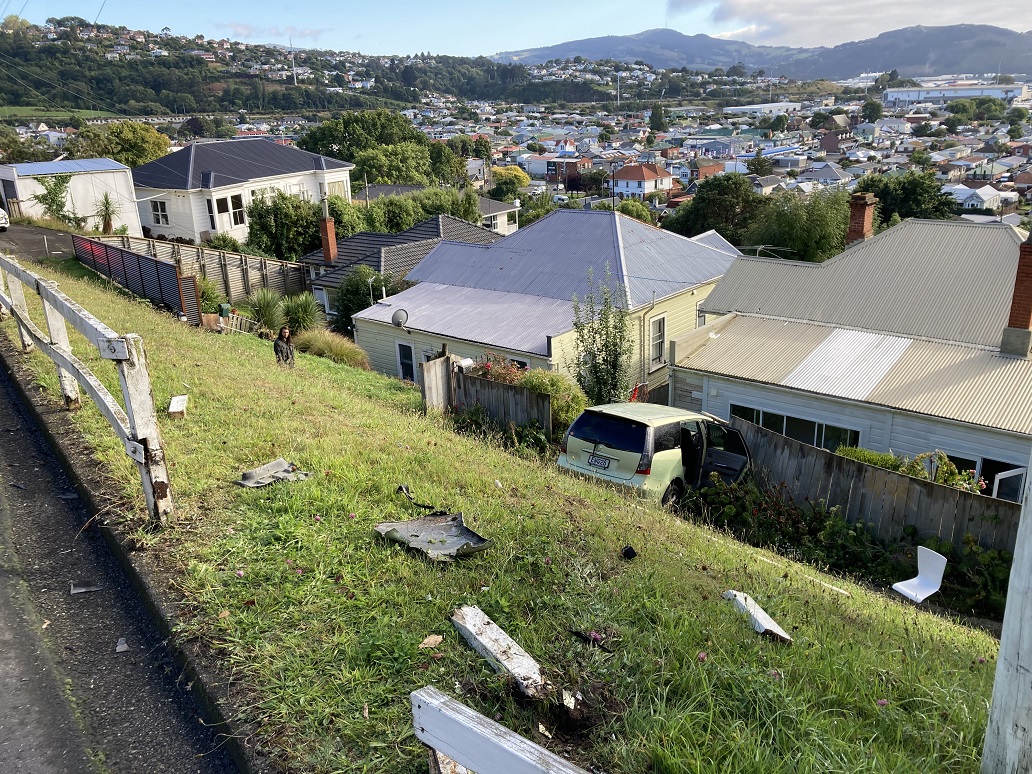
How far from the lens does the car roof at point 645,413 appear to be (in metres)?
9.78

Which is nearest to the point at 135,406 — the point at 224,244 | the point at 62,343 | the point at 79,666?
the point at 79,666

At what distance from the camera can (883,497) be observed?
9.23m

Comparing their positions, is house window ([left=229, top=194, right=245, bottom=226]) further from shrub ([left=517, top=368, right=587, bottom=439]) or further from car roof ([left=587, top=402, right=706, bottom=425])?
car roof ([left=587, top=402, right=706, bottom=425])

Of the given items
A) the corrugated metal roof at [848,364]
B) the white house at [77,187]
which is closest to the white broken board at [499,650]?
the corrugated metal roof at [848,364]

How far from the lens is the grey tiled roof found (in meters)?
38.7

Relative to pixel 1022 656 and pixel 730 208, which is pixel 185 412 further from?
pixel 730 208

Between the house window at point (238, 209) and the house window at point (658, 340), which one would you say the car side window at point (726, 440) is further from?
the house window at point (238, 209)

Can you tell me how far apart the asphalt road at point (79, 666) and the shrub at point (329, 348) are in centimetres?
1340

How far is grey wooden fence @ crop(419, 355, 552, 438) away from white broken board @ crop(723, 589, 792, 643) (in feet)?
24.2

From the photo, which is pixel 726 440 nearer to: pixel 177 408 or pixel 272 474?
pixel 272 474

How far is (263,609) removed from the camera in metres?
4.05

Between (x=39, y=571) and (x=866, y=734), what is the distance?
4.80 metres

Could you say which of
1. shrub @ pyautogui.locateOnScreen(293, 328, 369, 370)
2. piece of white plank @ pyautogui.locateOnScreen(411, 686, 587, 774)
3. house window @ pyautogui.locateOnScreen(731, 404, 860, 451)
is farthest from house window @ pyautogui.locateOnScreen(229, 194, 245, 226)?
piece of white plank @ pyautogui.locateOnScreen(411, 686, 587, 774)

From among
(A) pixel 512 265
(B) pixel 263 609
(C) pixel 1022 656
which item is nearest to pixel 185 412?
(B) pixel 263 609
